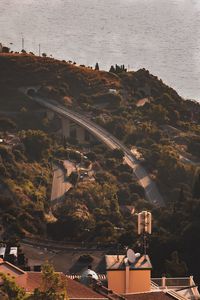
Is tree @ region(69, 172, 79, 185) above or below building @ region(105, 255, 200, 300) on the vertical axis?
above

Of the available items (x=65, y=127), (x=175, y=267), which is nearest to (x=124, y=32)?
(x=65, y=127)

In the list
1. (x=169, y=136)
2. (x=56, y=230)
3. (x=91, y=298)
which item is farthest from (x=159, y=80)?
(x=91, y=298)

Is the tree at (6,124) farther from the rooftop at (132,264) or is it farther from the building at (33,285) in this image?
the building at (33,285)

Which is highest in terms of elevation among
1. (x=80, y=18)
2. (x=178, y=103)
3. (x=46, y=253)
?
(x=80, y=18)

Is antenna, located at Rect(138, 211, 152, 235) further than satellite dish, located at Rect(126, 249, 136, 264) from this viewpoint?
Yes

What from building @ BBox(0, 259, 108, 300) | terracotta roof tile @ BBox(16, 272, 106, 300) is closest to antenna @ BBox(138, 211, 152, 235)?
terracotta roof tile @ BBox(16, 272, 106, 300)

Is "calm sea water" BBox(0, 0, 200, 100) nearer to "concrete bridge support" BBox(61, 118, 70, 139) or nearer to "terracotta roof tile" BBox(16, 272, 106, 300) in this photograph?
"concrete bridge support" BBox(61, 118, 70, 139)

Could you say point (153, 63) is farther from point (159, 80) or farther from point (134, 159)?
point (134, 159)
